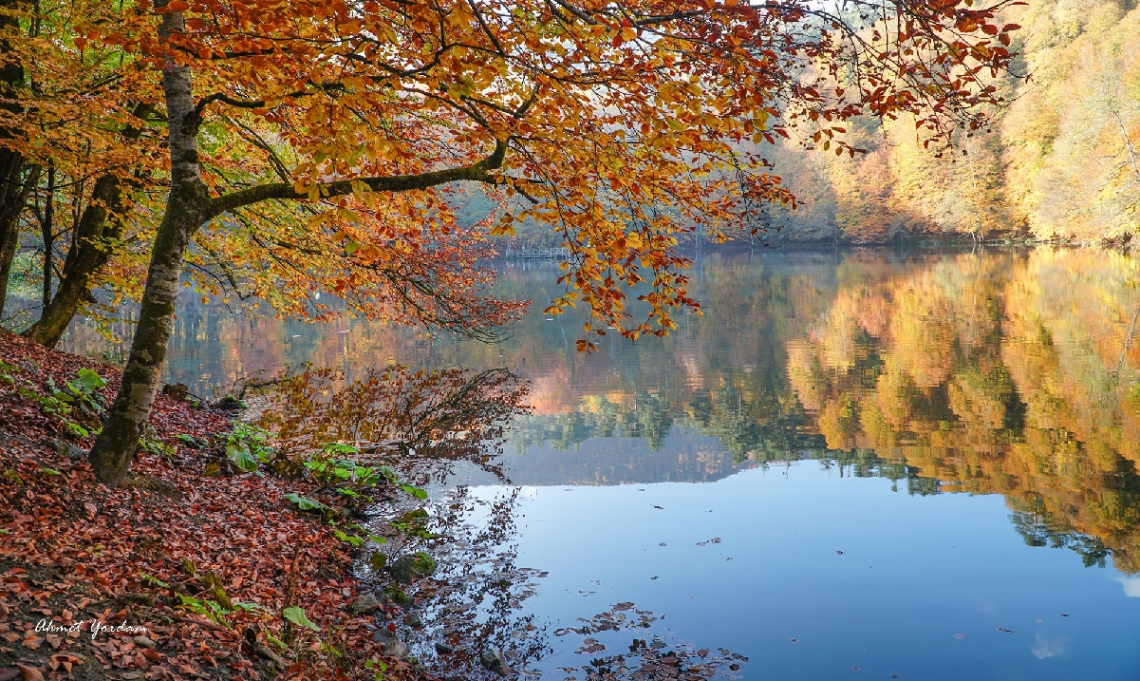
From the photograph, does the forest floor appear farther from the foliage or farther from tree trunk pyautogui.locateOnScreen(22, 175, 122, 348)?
tree trunk pyautogui.locateOnScreen(22, 175, 122, 348)

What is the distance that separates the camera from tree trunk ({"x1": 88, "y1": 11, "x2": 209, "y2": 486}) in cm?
717

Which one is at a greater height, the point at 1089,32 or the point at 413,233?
the point at 1089,32

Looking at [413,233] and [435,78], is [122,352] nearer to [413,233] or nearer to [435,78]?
[413,233]

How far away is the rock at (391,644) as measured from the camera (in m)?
6.38

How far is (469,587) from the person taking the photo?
8156 mm

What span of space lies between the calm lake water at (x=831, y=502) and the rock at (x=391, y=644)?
0.96 m

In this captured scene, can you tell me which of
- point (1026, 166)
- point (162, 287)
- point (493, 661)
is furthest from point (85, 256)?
point (1026, 166)

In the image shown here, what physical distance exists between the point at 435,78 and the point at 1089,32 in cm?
6834

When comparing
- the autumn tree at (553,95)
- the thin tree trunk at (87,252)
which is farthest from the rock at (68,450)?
the thin tree trunk at (87,252)

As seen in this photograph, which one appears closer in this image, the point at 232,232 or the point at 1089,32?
the point at 232,232

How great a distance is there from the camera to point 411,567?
27.4 ft

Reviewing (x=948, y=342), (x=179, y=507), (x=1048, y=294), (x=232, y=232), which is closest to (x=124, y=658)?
(x=179, y=507)

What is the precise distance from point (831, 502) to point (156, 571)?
8.82 meters

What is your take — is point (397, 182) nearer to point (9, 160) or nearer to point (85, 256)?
point (9, 160)
